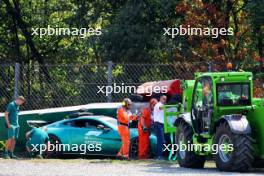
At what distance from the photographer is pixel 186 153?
1850 cm

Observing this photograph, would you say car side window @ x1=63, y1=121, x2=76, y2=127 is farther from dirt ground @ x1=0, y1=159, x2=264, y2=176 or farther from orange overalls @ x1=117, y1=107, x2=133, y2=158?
dirt ground @ x1=0, y1=159, x2=264, y2=176

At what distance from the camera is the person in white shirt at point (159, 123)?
22047mm

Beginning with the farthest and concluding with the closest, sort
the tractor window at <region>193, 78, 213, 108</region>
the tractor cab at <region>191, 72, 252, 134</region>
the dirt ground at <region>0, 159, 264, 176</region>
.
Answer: the tractor window at <region>193, 78, 213, 108</region> < the tractor cab at <region>191, 72, 252, 134</region> < the dirt ground at <region>0, 159, 264, 176</region>

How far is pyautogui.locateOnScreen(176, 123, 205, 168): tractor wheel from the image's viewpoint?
18453 millimetres

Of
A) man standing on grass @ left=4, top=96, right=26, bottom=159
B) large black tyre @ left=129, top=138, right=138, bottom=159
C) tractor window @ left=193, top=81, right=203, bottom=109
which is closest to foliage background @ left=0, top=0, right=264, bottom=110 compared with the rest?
man standing on grass @ left=4, top=96, right=26, bottom=159

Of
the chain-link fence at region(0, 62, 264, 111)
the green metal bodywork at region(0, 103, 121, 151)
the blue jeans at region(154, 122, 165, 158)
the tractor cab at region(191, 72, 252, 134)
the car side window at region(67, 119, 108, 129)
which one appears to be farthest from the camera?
the chain-link fence at region(0, 62, 264, 111)

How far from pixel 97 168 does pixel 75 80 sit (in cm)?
742

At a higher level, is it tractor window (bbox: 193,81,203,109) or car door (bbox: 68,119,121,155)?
tractor window (bbox: 193,81,203,109)

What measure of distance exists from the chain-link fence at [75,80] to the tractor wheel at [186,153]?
17.0 ft

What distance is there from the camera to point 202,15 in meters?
31.6

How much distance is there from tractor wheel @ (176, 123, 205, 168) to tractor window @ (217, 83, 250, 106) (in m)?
1.35

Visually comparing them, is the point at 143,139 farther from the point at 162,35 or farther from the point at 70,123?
the point at 162,35

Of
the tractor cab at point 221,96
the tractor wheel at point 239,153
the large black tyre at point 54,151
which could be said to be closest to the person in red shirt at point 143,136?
the large black tyre at point 54,151

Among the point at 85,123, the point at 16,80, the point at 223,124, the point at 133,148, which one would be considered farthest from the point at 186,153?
the point at 16,80
